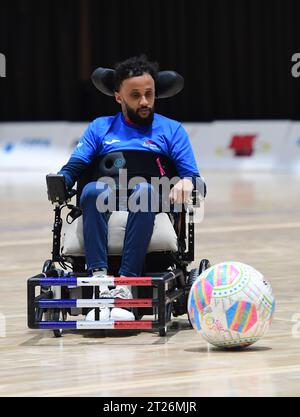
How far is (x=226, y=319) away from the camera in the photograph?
660 cm

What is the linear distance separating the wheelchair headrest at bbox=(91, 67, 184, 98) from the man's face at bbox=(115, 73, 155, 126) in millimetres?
143

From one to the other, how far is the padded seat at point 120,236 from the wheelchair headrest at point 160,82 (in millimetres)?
838

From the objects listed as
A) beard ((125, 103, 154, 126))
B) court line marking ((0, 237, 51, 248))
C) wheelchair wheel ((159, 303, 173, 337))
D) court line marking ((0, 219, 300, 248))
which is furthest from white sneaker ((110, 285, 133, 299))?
court line marking ((0, 219, 300, 248))

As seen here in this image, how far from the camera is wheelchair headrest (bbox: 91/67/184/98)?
7.86 m

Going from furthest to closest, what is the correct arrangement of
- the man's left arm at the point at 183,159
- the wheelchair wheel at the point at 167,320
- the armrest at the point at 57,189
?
1. the man's left arm at the point at 183,159
2. the armrest at the point at 57,189
3. the wheelchair wheel at the point at 167,320

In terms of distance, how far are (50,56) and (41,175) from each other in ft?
19.3

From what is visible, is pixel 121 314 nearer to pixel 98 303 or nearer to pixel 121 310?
pixel 121 310

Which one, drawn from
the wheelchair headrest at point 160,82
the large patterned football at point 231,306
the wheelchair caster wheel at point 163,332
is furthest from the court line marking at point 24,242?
the large patterned football at point 231,306

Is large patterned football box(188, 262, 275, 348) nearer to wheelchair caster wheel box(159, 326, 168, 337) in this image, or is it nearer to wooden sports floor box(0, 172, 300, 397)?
wooden sports floor box(0, 172, 300, 397)

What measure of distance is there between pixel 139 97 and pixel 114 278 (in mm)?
1210

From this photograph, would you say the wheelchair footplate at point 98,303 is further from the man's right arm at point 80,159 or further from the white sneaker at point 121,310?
the man's right arm at point 80,159

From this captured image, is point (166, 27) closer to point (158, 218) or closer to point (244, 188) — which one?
point (244, 188)

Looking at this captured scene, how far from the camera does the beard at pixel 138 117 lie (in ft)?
25.3

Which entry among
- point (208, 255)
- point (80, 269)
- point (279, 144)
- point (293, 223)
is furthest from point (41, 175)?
point (80, 269)
